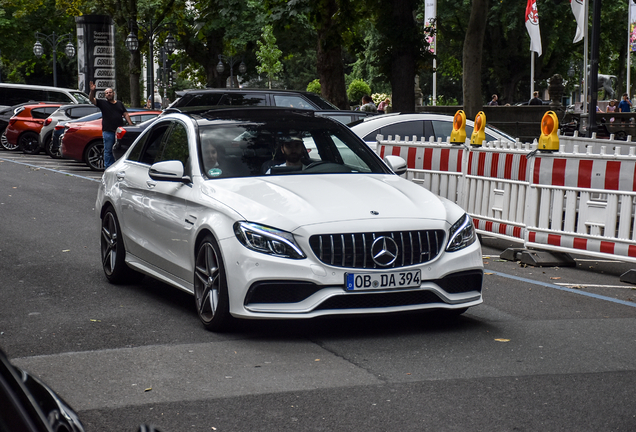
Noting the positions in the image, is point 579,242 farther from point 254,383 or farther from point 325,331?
point 254,383

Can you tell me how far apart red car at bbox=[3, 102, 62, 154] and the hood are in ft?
80.2

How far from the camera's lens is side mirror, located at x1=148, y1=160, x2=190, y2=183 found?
22.5 ft

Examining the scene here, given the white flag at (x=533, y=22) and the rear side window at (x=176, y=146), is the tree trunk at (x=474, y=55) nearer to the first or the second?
the white flag at (x=533, y=22)

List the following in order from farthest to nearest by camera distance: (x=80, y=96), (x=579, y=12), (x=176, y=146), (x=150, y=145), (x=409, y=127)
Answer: (x=80, y=96) < (x=579, y=12) < (x=409, y=127) < (x=150, y=145) < (x=176, y=146)

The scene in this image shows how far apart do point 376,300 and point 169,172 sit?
1860 mm

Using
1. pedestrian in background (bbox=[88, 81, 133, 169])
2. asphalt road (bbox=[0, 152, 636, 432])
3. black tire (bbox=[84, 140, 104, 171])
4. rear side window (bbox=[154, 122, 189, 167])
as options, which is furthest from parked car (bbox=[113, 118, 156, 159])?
rear side window (bbox=[154, 122, 189, 167])

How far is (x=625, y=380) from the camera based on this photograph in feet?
17.1

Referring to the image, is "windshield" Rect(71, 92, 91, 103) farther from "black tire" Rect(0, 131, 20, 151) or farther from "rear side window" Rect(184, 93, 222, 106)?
"rear side window" Rect(184, 93, 222, 106)

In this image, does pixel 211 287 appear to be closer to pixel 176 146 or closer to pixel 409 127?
pixel 176 146

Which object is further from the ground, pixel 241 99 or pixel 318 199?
pixel 241 99

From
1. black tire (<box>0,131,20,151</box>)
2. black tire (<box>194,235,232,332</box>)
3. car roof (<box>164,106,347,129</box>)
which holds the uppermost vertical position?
car roof (<box>164,106,347,129</box>)

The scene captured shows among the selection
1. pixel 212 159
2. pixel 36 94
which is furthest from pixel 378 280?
pixel 36 94

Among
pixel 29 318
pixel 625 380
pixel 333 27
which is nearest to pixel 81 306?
pixel 29 318

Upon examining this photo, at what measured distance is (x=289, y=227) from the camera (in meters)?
5.94
